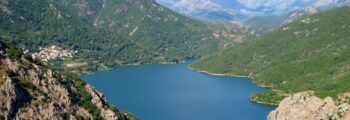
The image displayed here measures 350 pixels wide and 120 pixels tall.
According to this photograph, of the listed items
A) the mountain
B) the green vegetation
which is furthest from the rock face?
the green vegetation

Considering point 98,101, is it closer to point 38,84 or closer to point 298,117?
point 38,84

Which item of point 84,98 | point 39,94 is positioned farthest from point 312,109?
point 39,94

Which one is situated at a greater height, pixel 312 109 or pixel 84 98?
pixel 84 98

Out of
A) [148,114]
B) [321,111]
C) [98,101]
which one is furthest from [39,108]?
[148,114]

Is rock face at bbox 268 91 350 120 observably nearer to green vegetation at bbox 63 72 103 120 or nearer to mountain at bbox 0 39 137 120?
mountain at bbox 0 39 137 120

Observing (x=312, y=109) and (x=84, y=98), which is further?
(x=312, y=109)

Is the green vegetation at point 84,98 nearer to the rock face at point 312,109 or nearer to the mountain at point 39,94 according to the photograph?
the mountain at point 39,94

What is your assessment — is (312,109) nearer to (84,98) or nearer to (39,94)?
(84,98)
